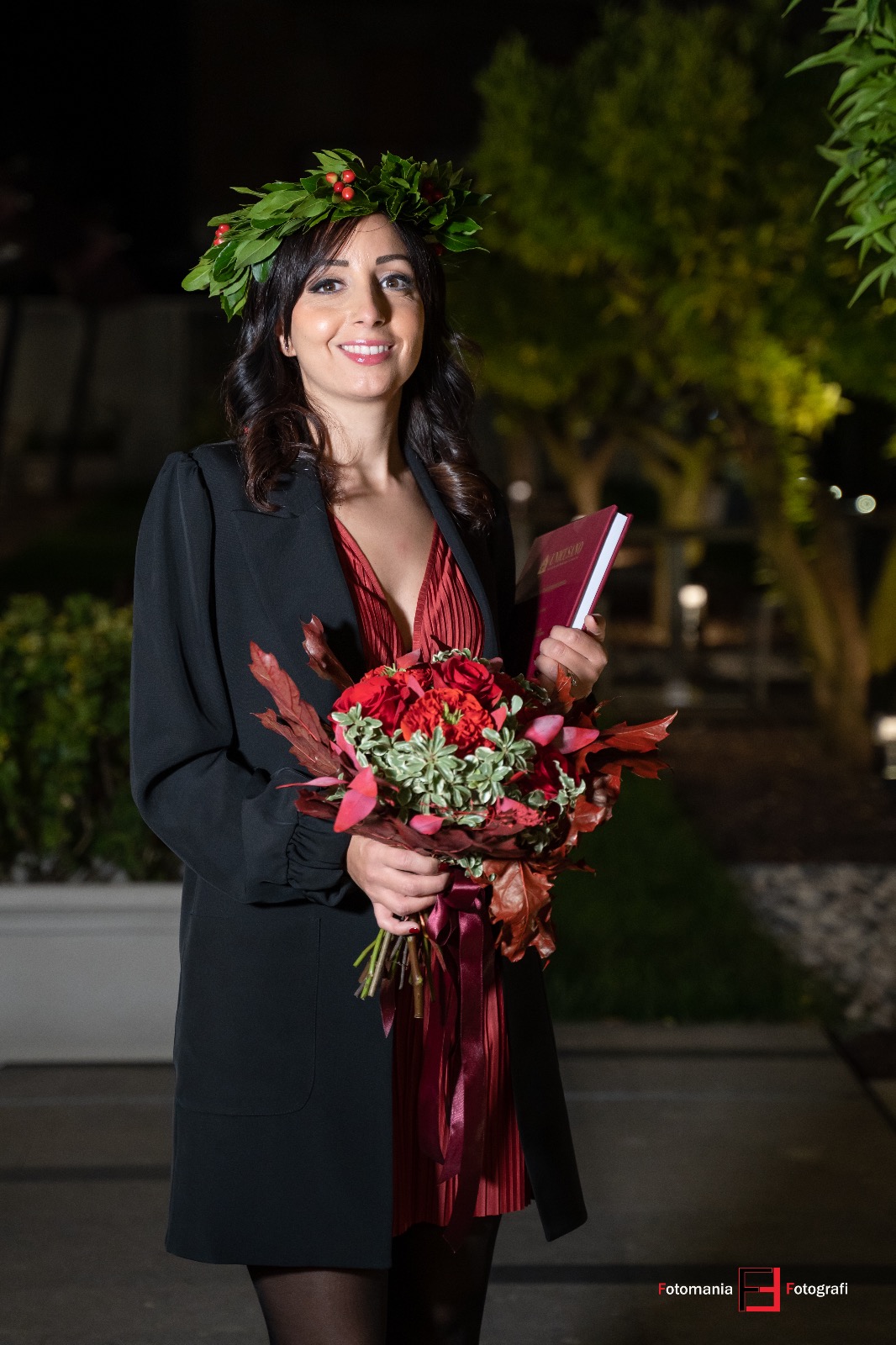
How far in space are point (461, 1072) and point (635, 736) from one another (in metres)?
0.47

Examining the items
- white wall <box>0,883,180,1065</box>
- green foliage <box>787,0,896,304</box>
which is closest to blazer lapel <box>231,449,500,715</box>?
green foliage <box>787,0,896,304</box>

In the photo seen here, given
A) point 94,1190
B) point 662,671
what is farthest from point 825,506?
point 94,1190

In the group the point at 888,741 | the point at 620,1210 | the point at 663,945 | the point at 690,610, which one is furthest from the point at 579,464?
the point at 620,1210

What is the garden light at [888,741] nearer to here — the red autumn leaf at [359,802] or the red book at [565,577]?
the red book at [565,577]

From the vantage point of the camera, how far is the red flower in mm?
1559

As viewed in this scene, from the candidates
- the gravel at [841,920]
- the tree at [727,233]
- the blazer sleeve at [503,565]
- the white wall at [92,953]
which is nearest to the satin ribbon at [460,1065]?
the blazer sleeve at [503,565]

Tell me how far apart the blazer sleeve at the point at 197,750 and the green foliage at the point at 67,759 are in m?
2.89

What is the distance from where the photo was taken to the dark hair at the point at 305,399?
1913mm

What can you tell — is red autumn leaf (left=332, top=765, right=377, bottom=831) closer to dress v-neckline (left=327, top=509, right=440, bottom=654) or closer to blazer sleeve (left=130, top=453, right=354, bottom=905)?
blazer sleeve (left=130, top=453, right=354, bottom=905)

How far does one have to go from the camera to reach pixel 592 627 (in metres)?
2.03

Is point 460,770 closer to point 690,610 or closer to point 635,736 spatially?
point 635,736

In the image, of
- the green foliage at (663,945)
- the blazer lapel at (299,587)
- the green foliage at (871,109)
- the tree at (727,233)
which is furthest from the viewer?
the tree at (727,233)

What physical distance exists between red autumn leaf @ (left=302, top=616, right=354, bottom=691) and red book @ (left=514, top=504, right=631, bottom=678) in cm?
40

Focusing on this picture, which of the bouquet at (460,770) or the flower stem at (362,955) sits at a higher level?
the bouquet at (460,770)
